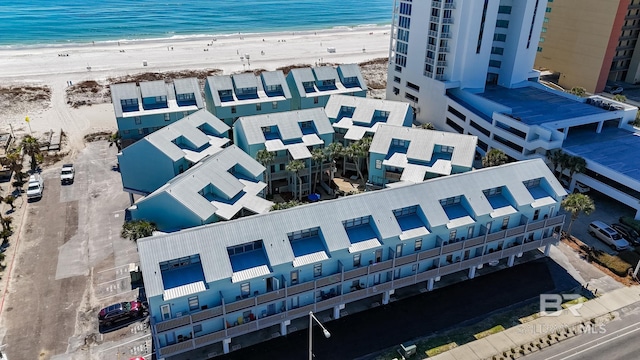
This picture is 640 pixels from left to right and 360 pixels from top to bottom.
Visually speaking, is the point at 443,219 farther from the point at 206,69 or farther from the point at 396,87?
the point at 206,69

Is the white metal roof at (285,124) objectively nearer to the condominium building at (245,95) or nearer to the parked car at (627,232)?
the condominium building at (245,95)

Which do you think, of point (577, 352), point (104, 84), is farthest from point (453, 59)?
point (104, 84)

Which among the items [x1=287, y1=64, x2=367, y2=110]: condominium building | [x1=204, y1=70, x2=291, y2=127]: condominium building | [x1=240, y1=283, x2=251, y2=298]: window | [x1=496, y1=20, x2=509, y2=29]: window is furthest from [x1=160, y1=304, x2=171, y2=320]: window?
[x1=496, y1=20, x2=509, y2=29]: window

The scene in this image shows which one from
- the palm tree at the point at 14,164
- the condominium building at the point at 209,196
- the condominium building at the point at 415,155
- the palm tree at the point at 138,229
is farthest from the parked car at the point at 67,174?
the condominium building at the point at 415,155

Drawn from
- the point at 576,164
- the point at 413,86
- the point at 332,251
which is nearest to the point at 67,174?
the point at 332,251

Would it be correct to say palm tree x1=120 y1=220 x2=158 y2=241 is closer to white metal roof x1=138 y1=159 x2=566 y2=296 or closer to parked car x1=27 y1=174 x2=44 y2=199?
white metal roof x1=138 y1=159 x2=566 y2=296

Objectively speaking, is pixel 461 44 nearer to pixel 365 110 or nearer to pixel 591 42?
pixel 365 110

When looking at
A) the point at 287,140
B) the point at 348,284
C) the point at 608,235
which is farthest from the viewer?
the point at 287,140
